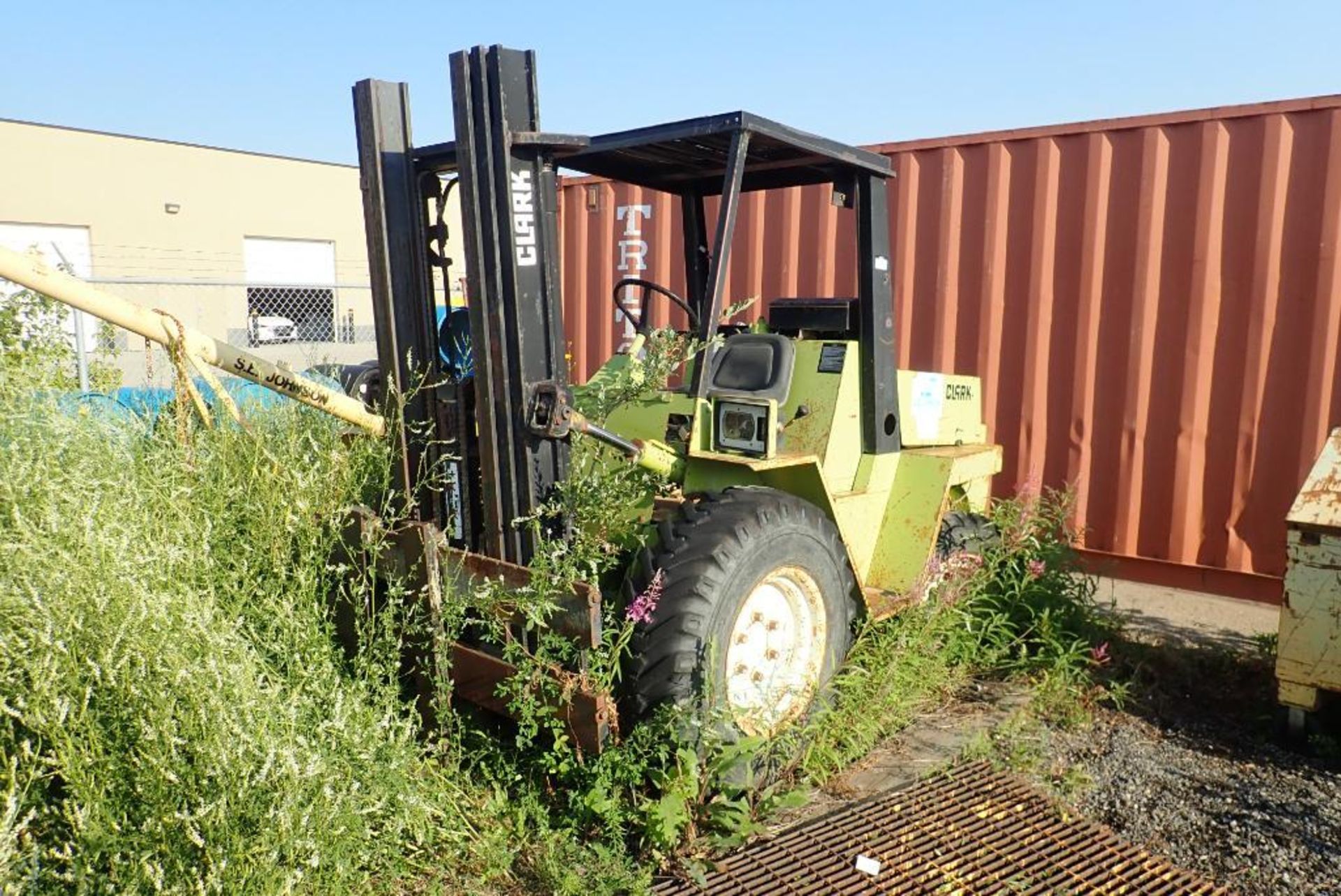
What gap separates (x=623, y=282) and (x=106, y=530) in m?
2.44

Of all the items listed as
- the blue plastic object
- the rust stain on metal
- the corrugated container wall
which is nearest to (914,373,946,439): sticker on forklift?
the corrugated container wall

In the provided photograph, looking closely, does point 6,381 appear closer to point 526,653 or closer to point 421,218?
point 421,218

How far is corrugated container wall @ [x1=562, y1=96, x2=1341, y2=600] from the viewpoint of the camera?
5797 millimetres

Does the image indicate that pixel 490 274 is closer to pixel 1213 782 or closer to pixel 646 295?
pixel 646 295

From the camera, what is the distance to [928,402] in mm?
4824

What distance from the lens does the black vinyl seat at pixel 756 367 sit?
3.96 meters

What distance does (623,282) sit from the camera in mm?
4520

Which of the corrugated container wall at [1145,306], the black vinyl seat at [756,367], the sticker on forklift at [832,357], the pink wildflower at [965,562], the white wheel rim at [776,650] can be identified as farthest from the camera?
the corrugated container wall at [1145,306]

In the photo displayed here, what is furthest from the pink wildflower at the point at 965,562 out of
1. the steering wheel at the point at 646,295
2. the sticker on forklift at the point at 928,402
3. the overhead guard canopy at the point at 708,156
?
the overhead guard canopy at the point at 708,156

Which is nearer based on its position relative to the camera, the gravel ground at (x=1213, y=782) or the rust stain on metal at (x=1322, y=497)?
the gravel ground at (x=1213, y=782)

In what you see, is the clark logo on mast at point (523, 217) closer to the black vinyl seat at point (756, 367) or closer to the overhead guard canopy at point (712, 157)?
the overhead guard canopy at point (712, 157)

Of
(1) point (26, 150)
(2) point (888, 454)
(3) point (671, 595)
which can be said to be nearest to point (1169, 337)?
(2) point (888, 454)

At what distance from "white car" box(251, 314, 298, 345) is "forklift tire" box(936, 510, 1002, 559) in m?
4.89

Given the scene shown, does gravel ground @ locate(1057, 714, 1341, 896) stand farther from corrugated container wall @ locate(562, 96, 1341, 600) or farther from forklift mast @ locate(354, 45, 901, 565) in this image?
forklift mast @ locate(354, 45, 901, 565)
